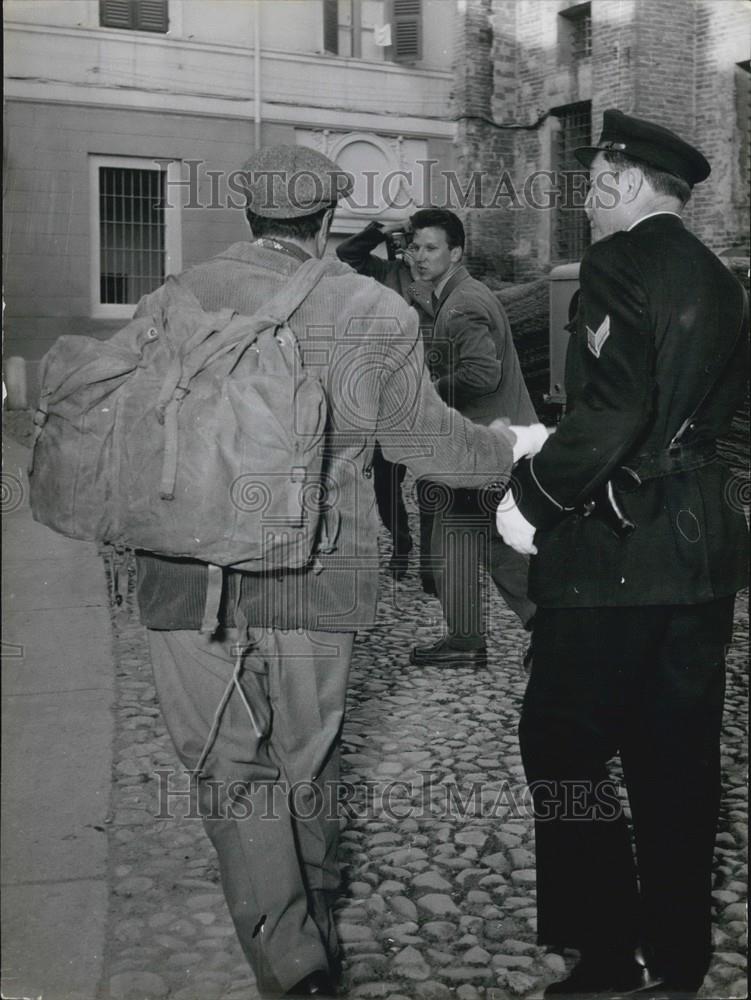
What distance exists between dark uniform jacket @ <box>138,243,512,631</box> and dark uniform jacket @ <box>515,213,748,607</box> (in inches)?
13.8

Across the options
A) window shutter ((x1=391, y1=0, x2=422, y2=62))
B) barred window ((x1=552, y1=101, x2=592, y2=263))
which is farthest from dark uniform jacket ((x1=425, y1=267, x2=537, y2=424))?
barred window ((x1=552, y1=101, x2=592, y2=263))

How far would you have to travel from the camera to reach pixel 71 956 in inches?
109

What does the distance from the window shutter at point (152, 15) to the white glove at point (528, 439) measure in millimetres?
1888

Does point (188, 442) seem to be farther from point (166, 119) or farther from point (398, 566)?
point (398, 566)

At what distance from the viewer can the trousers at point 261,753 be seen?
2.50 m

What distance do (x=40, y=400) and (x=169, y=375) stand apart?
0.28 m

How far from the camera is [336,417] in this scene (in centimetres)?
252

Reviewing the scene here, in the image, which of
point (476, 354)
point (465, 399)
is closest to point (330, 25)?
point (476, 354)

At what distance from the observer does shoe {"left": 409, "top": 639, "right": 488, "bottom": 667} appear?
5477 millimetres

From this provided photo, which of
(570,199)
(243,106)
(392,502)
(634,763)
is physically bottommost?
(634,763)

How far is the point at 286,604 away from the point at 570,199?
28.3 ft

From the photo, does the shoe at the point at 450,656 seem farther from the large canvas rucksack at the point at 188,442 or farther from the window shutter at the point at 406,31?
the large canvas rucksack at the point at 188,442

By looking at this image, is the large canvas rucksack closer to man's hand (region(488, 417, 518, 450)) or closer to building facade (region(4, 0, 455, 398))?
man's hand (region(488, 417, 518, 450))

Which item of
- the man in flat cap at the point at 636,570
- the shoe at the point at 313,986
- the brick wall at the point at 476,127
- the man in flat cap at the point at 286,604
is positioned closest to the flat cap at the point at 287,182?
the man in flat cap at the point at 286,604
